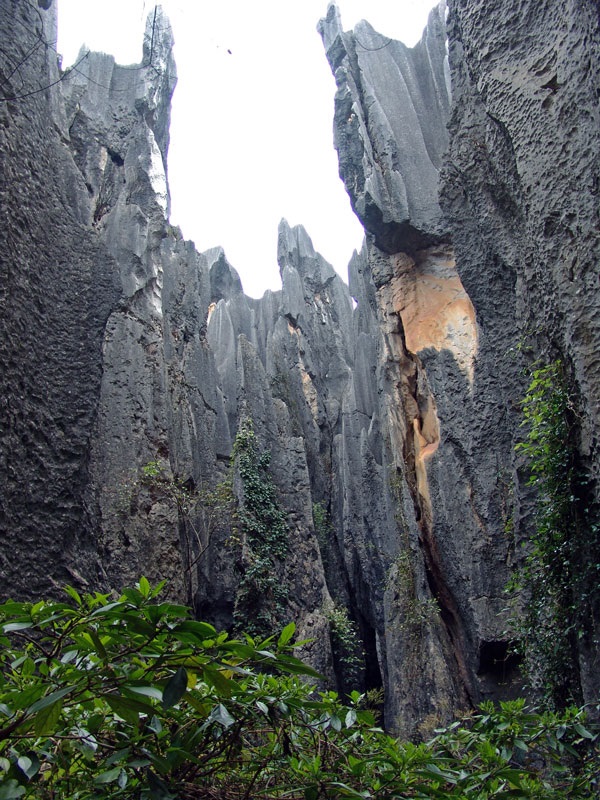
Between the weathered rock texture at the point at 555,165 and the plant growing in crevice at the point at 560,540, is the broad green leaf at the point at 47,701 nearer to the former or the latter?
the weathered rock texture at the point at 555,165

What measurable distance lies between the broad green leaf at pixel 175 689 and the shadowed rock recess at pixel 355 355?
120 inches

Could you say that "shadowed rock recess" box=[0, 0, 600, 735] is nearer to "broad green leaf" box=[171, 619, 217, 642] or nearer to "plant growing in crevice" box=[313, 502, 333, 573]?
"plant growing in crevice" box=[313, 502, 333, 573]

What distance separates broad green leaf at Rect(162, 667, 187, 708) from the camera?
168cm

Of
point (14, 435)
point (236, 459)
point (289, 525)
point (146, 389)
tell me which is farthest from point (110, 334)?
point (14, 435)

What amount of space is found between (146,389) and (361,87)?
1051cm

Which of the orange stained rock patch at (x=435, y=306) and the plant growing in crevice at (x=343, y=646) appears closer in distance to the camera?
the orange stained rock patch at (x=435, y=306)

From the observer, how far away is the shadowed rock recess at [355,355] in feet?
16.3

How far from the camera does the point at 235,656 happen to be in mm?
2008

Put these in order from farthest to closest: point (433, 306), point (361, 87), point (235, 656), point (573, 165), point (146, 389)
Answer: point (361, 87), point (433, 306), point (146, 389), point (573, 165), point (235, 656)

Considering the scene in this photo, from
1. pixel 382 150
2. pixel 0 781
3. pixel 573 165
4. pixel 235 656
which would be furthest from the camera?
pixel 382 150

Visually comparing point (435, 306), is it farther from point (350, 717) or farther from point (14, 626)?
point (14, 626)

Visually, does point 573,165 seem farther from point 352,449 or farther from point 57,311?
point 352,449

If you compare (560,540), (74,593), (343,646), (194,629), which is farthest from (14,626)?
(343,646)

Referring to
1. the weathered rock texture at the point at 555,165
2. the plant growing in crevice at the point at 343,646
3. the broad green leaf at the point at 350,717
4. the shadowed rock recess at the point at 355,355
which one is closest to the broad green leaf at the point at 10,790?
the broad green leaf at the point at 350,717
